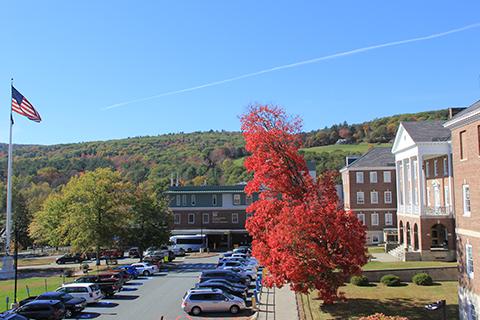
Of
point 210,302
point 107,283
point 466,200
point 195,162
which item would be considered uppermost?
point 195,162

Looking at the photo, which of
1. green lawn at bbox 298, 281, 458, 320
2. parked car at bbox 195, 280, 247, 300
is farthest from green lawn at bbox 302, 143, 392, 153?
parked car at bbox 195, 280, 247, 300

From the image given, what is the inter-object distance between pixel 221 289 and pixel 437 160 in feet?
91.1

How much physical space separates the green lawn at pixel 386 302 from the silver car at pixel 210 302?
3.94 metres

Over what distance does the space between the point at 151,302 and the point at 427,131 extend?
3110cm

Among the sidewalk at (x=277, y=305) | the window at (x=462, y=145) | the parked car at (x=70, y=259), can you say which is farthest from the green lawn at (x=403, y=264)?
the parked car at (x=70, y=259)

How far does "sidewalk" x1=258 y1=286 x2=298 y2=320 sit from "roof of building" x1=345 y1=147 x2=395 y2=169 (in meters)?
33.7

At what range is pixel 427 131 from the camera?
4766 centimetres

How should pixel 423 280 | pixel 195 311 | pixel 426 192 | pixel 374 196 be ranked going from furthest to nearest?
pixel 374 196
pixel 426 192
pixel 423 280
pixel 195 311

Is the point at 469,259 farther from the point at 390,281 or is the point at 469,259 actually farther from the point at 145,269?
the point at 145,269

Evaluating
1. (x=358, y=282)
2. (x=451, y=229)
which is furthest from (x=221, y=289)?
(x=451, y=229)

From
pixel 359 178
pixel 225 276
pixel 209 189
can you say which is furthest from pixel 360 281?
pixel 209 189

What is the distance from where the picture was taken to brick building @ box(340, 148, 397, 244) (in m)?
65.3

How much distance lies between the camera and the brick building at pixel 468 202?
78.0ft

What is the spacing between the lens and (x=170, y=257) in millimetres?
58312
